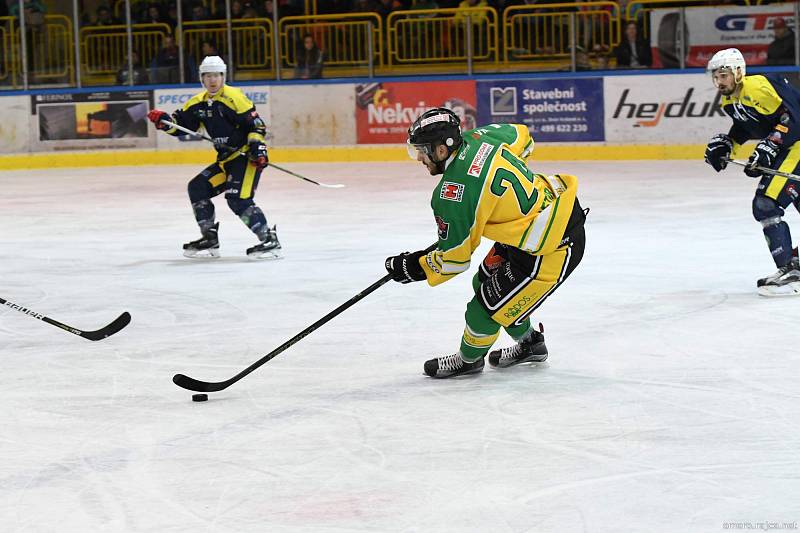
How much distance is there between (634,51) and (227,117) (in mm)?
7155

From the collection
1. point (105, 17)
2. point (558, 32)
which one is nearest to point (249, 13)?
point (105, 17)

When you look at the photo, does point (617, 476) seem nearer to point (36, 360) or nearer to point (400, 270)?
point (400, 270)

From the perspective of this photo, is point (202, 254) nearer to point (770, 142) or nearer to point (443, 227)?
point (770, 142)

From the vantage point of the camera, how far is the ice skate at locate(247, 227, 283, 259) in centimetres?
782

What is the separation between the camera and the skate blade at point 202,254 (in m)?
7.95

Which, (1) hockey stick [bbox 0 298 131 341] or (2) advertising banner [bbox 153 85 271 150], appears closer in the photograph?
(1) hockey stick [bbox 0 298 131 341]

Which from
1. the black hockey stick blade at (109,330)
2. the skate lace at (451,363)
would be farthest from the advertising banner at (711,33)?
the skate lace at (451,363)

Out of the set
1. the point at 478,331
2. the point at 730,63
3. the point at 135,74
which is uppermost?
the point at 135,74

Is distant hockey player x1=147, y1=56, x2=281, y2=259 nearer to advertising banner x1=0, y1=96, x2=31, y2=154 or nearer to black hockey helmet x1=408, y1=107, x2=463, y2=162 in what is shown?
black hockey helmet x1=408, y1=107, x2=463, y2=162

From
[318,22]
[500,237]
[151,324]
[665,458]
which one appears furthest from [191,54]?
[665,458]

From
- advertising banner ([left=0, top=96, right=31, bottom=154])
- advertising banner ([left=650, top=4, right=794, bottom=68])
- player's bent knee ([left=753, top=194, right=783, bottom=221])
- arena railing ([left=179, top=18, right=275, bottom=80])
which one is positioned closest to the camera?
player's bent knee ([left=753, top=194, right=783, bottom=221])

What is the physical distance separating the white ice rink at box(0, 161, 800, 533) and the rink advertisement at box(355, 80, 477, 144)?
21.2 feet

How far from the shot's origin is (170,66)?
1530cm

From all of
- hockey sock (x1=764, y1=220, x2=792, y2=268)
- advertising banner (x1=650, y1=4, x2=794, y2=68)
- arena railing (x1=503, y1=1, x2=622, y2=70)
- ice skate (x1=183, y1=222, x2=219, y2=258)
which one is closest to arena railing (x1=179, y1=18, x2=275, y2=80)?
arena railing (x1=503, y1=1, x2=622, y2=70)
